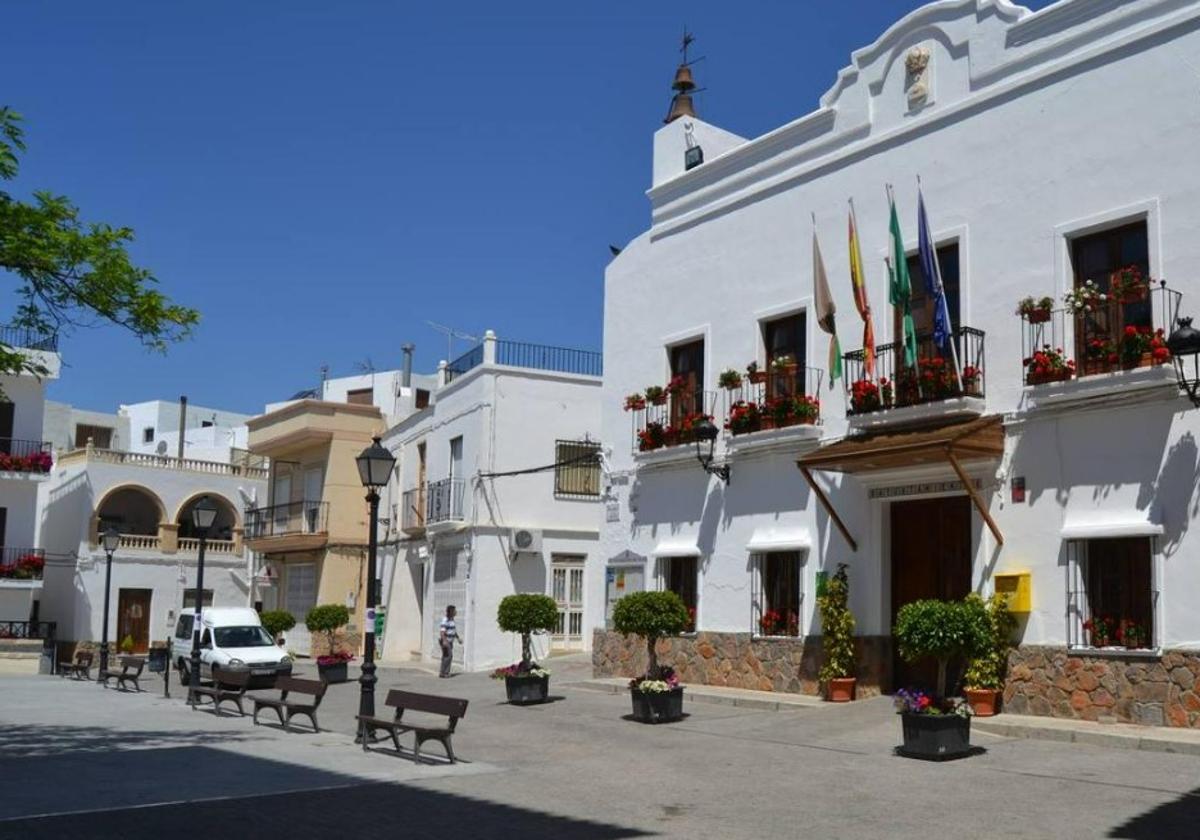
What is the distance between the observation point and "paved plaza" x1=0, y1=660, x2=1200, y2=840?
31.3 feet

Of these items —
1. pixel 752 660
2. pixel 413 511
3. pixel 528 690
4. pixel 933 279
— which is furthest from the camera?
pixel 413 511

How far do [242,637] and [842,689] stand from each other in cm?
1461

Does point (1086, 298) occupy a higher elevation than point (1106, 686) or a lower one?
→ higher

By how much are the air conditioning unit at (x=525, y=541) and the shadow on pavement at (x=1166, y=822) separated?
19.9 metres

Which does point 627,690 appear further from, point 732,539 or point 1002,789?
point 1002,789

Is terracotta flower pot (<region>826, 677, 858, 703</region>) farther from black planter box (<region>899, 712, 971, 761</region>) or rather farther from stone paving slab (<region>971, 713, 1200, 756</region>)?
black planter box (<region>899, 712, 971, 761</region>)

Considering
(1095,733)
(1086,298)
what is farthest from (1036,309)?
(1095,733)

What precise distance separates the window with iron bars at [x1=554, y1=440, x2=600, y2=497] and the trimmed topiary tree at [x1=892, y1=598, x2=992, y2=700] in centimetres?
1712

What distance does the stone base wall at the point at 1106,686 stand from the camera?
533 inches

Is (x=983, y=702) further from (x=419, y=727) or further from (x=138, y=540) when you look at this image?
(x=138, y=540)

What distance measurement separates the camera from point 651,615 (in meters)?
17.2

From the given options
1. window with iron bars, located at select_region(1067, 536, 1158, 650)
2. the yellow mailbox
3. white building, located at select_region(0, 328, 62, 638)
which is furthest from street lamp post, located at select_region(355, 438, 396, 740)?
white building, located at select_region(0, 328, 62, 638)

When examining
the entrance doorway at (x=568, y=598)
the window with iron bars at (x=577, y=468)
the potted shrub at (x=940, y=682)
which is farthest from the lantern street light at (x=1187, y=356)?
the entrance doorway at (x=568, y=598)

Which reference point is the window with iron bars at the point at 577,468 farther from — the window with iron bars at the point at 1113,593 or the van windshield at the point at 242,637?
the window with iron bars at the point at 1113,593
